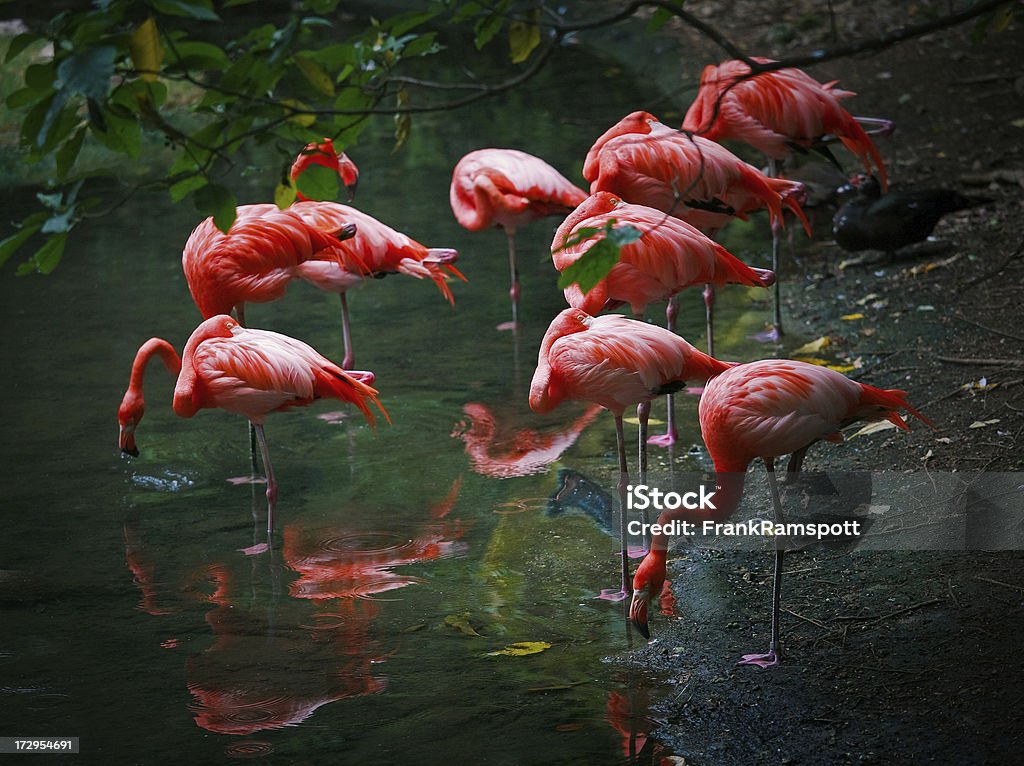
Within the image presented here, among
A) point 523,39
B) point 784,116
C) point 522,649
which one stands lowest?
point 522,649

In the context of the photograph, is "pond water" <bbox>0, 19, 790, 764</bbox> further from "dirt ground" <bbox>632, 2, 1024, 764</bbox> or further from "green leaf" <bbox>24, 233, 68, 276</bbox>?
"green leaf" <bbox>24, 233, 68, 276</bbox>

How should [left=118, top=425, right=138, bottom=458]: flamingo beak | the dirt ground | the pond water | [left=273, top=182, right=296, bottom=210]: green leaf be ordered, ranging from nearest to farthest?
[left=273, top=182, right=296, bottom=210]: green leaf
the dirt ground
the pond water
[left=118, top=425, right=138, bottom=458]: flamingo beak

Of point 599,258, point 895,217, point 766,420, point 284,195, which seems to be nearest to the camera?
point 599,258

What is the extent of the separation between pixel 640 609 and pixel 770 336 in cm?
269

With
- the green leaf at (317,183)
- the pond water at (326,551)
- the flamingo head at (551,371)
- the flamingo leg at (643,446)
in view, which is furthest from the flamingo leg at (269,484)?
the green leaf at (317,183)

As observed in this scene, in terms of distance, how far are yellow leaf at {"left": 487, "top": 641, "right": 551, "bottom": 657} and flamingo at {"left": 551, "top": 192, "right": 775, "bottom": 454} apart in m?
1.32

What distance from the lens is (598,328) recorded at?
3.71m

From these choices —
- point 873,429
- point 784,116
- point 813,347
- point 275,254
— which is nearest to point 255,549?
point 275,254

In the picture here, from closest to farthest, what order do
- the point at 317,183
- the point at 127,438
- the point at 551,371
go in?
the point at 317,183, the point at 551,371, the point at 127,438

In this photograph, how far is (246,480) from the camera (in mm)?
4738

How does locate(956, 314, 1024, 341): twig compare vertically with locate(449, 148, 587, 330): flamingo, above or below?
below

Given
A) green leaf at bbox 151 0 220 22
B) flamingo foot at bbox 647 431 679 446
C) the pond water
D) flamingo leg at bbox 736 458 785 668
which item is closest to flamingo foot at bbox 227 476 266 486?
the pond water

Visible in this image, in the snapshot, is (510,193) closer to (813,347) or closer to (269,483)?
(813,347)

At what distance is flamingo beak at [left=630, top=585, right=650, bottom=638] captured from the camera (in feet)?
10.5
